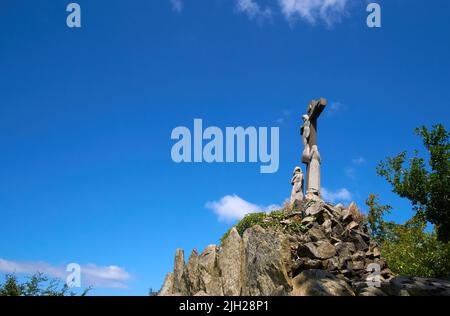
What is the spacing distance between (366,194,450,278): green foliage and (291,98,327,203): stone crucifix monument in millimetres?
6508

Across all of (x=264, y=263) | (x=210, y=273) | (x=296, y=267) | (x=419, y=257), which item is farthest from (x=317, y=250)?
(x=419, y=257)

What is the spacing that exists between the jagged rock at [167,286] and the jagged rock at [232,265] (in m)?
2.64

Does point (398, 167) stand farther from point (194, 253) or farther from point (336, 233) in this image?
point (194, 253)

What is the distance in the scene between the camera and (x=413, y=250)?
99.9 feet

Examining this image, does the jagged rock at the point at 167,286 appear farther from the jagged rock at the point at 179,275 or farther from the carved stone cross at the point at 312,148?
the carved stone cross at the point at 312,148

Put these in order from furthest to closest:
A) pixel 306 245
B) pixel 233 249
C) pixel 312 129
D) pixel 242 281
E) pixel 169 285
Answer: pixel 312 129
pixel 306 245
pixel 169 285
pixel 233 249
pixel 242 281

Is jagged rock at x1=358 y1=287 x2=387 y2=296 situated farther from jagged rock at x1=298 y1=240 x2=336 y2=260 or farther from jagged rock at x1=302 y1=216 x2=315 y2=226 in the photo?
jagged rock at x1=302 y1=216 x2=315 y2=226

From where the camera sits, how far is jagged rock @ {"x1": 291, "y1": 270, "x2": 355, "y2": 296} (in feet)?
37.1

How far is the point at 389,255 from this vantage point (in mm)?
31594

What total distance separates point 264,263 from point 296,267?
A: 248 centimetres

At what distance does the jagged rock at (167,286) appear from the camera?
646 inches

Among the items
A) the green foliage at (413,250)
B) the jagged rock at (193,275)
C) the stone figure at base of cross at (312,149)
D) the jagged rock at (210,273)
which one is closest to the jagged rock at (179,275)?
the jagged rock at (193,275)
